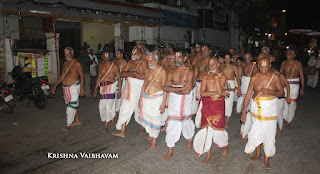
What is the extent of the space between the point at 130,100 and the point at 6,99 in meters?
3.95

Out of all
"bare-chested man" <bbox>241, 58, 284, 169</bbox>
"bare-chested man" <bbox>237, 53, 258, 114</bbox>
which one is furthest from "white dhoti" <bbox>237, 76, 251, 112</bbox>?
"bare-chested man" <bbox>241, 58, 284, 169</bbox>

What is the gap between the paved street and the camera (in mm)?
4566

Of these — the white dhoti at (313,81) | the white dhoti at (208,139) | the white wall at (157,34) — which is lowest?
the white dhoti at (208,139)

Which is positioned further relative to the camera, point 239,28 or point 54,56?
point 239,28

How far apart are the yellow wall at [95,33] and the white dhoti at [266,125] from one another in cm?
1972

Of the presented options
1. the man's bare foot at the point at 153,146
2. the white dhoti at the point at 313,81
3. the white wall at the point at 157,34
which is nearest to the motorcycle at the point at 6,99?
the man's bare foot at the point at 153,146

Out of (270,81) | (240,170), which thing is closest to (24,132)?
(240,170)

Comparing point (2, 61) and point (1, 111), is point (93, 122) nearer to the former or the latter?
point (1, 111)

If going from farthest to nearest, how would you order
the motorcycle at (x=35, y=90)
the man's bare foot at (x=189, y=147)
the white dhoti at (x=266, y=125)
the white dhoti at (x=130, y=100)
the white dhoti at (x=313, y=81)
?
the white dhoti at (x=313, y=81), the motorcycle at (x=35, y=90), the white dhoti at (x=130, y=100), the man's bare foot at (x=189, y=147), the white dhoti at (x=266, y=125)

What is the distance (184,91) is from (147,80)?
90cm

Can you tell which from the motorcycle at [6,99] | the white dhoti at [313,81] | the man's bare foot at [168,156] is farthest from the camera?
the white dhoti at [313,81]

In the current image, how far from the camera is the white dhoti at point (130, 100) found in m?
6.12

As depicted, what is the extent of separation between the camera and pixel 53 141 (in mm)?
5746

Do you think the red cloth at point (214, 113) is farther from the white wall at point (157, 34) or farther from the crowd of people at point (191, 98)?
the white wall at point (157, 34)
